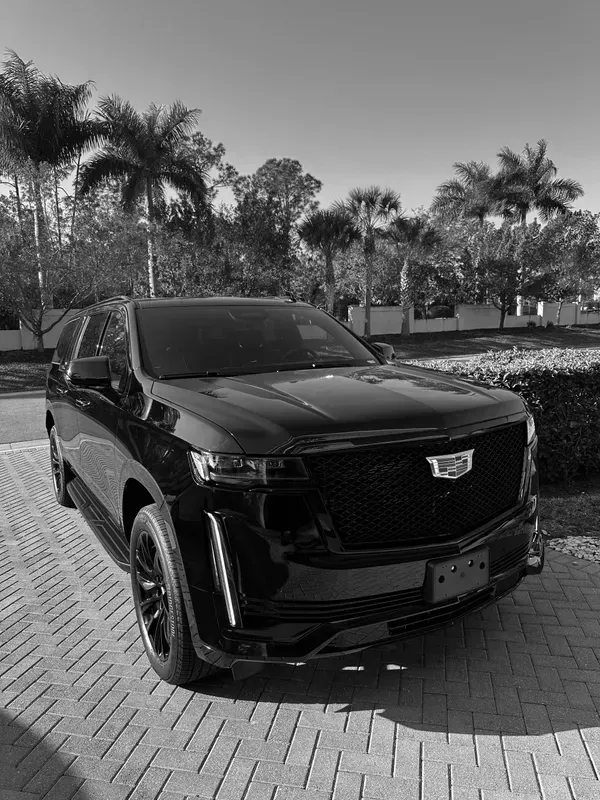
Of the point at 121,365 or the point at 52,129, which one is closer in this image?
the point at 121,365

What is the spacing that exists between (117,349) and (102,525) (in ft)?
3.97

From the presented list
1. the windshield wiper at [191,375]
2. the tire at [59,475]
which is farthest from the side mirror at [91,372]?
the tire at [59,475]

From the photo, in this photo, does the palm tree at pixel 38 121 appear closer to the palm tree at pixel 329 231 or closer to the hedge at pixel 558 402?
the palm tree at pixel 329 231

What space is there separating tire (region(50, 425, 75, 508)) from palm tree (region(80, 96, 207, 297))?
72.7 feet

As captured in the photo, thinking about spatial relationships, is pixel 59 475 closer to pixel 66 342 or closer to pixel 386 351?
pixel 66 342

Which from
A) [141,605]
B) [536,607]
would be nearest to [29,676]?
[141,605]

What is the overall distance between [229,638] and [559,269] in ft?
142

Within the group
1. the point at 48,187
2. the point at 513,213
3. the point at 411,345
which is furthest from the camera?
the point at 513,213

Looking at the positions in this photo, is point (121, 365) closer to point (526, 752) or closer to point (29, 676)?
Answer: point (29, 676)

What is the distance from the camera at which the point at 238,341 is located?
395 centimetres

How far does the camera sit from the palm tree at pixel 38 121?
2500 cm

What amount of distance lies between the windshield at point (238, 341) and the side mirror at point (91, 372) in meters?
0.26

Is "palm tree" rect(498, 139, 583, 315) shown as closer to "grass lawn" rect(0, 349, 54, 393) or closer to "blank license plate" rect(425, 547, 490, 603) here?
"grass lawn" rect(0, 349, 54, 393)

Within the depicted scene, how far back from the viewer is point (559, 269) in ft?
132
